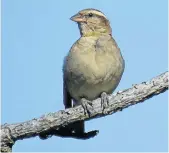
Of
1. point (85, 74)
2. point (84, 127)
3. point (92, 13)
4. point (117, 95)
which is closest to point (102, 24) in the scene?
point (92, 13)

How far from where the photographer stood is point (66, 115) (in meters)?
4.44

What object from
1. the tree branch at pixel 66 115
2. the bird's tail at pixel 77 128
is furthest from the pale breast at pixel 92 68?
the tree branch at pixel 66 115

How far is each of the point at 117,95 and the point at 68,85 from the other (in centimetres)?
161

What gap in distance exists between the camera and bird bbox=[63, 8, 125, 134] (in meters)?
5.66

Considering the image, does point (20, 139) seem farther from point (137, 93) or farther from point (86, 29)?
point (86, 29)

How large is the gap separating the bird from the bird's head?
0.75 feet

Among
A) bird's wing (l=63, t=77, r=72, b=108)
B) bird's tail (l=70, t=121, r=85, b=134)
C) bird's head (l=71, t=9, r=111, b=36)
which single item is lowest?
bird's tail (l=70, t=121, r=85, b=134)

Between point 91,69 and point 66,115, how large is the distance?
50.7 inches

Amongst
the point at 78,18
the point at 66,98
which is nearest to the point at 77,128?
the point at 66,98

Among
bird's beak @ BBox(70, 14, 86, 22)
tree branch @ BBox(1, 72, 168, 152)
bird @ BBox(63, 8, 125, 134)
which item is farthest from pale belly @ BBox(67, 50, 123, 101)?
tree branch @ BBox(1, 72, 168, 152)

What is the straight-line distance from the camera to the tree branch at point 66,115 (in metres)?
4.27

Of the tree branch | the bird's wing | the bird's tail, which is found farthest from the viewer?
the bird's wing

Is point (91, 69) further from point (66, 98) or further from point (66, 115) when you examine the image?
point (66, 115)

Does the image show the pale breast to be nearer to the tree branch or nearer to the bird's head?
the bird's head
